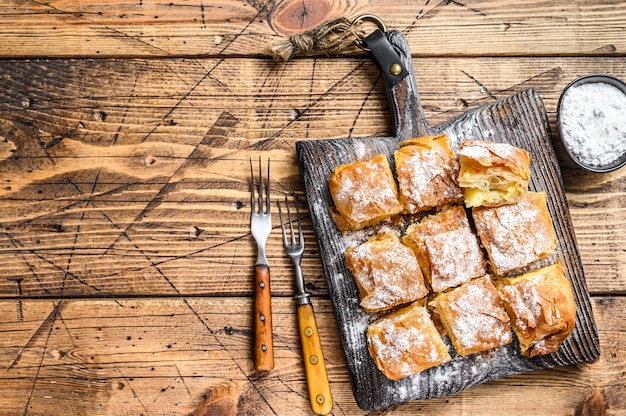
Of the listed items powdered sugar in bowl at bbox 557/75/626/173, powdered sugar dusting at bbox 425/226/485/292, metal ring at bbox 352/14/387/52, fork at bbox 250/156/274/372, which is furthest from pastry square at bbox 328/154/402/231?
powdered sugar in bowl at bbox 557/75/626/173

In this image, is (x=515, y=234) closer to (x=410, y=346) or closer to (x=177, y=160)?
(x=410, y=346)

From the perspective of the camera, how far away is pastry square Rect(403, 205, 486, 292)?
181 centimetres

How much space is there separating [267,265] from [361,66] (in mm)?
805

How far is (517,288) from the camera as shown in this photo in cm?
181

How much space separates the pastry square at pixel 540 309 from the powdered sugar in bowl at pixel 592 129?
416 millimetres

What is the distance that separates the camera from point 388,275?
5.85 ft

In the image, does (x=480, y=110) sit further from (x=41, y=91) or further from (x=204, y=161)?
(x=41, y=91)

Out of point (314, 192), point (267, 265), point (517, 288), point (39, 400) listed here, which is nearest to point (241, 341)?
point (267, 265)

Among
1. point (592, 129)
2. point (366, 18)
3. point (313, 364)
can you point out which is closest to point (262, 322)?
point (313, 364)

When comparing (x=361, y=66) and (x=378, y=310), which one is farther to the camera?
(x=361, y=66)

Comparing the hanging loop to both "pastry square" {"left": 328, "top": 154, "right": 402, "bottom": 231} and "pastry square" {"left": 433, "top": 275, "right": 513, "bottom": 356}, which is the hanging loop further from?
"pastry square" {"left": 433, "top": 275, "right": 513, "bottom": 356}

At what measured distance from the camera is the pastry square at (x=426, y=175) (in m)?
1.82

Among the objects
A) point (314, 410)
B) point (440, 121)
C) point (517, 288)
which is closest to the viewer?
point (517, 288)

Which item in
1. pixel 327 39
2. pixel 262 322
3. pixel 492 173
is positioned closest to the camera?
pixel 492 173
